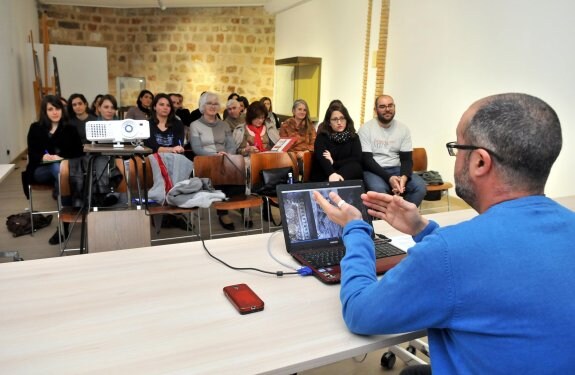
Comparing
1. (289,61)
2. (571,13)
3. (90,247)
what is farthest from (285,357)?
(289,61)

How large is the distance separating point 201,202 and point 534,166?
2.78 meters

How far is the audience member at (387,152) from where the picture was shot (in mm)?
4137

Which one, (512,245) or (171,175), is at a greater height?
(512,245)

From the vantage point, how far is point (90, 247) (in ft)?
6.23

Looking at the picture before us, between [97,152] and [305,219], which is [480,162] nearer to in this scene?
[305,219]

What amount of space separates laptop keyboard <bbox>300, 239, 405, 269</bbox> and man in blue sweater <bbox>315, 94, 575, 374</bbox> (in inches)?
19.5

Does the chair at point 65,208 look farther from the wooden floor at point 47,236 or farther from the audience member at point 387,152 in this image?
the audience member at point 387,152

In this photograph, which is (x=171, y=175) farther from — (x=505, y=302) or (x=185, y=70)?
(x=185, y=70)

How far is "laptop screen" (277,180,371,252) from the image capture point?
64.7 inches

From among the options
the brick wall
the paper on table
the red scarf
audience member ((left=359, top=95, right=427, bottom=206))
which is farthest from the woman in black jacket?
the brick wall

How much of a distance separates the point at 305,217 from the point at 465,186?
0.72 metres

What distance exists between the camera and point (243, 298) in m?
1.27

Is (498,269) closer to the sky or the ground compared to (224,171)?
closer to the sky

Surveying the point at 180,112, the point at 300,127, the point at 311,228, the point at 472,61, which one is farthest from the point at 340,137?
the point at 180,112
